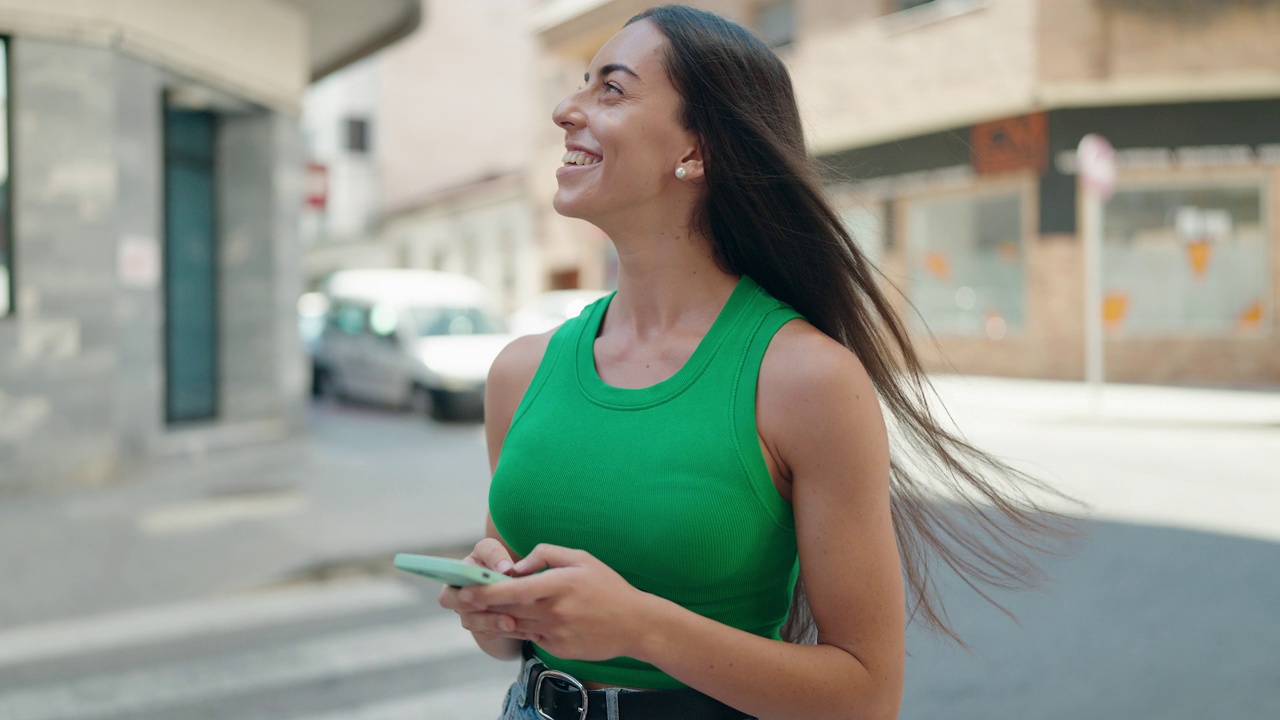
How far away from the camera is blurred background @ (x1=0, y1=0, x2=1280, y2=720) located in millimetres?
4871

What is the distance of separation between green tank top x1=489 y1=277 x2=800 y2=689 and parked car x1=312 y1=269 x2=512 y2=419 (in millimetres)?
12577

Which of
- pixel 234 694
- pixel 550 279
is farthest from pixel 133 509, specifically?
pixel 550 279

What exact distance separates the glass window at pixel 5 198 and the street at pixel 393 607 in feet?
5.89

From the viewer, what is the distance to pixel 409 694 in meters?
4.54

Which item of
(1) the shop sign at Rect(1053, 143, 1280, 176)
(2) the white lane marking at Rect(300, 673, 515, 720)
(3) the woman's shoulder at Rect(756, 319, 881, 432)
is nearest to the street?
(2) the white lane marking at Rect(300, 673, 515, 720)

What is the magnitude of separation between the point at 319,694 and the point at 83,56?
7.20 metres

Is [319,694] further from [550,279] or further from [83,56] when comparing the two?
[550,279]

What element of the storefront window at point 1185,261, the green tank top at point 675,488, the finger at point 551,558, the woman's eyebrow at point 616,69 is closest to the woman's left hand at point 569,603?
the finger at point 551,558

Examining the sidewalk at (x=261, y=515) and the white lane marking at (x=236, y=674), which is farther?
the sidewalk at (x=261, y=515)

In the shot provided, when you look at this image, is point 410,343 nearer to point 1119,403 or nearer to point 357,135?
point 1119,403

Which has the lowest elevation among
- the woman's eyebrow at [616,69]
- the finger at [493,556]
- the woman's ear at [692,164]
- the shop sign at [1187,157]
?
the finger at [493,556]

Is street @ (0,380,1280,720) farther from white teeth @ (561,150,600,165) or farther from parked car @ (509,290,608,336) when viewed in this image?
parked car @ (509,290,608,336)

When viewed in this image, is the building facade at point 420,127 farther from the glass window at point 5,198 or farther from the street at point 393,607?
the street at point 393,607

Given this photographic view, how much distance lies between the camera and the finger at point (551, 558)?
4.57ft
